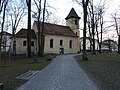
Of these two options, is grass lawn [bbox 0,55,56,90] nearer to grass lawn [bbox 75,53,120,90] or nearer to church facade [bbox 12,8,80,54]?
grass lawn [bbox 75,53,120,90]

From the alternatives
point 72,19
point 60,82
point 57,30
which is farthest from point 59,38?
point 60,82

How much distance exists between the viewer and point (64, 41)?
263 feet

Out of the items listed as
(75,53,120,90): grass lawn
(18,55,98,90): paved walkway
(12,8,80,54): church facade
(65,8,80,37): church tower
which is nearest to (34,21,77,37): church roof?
(12,8,80,54): church facade

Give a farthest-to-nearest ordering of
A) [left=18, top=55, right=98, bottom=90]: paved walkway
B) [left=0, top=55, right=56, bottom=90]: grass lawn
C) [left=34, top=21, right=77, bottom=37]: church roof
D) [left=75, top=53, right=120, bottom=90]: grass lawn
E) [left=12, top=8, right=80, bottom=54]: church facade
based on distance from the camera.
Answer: [left=34, top=21, right=77, bottom=37]: church roof, [left=12, top=8, right=80, bottom=54]: church facade, [left=0, top=55, right=56, bottom=90]: grass lawn, [left=75, top=53, right=120, bottom=90]: grass lawn, [left=18, top=55, right=98, bottom=90]: paved walkway

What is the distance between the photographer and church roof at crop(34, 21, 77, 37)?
7720 centimetres

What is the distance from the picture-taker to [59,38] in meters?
78.8

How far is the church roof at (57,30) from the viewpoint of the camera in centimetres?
7720

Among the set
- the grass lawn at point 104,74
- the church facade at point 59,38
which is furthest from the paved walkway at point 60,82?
the church facade at point 59,38

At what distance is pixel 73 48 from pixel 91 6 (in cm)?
2872

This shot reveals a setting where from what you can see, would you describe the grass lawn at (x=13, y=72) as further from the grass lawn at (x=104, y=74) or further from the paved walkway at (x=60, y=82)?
the grass lawn at (x=104, y=74)

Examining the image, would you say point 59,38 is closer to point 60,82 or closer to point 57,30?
point 57,30

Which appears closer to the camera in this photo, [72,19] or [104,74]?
[104,74]

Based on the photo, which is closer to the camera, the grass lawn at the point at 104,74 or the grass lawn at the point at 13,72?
the grass lawn at the point at 104,74

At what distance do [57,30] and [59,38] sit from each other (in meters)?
3.20
